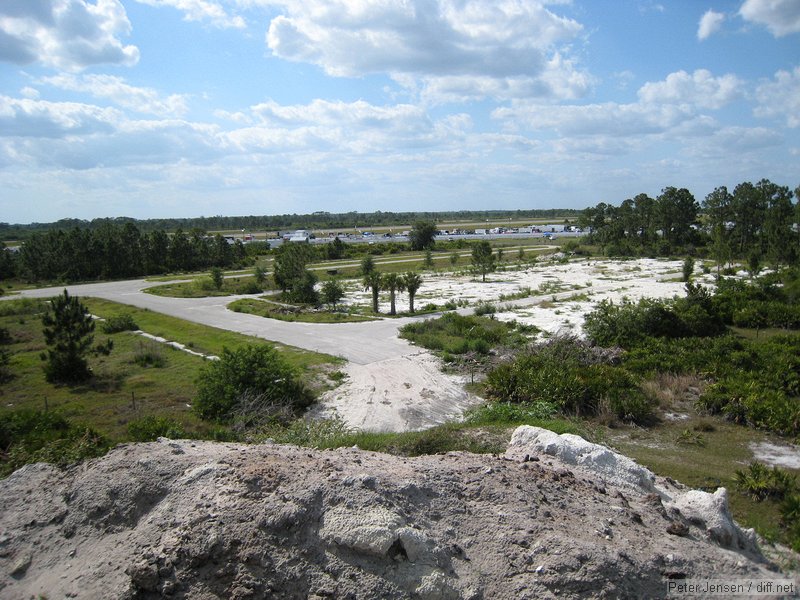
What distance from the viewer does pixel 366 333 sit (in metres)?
28.8

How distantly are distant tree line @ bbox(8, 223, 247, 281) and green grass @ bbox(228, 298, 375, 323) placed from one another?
1447 inches

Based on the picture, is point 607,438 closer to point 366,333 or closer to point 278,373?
point 278,373

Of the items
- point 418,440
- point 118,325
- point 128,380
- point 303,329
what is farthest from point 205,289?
point 418,440

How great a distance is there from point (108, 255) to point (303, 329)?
50.1 meters

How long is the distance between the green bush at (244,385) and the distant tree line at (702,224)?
4819 cm

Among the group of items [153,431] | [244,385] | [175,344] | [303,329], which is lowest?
[175,344]

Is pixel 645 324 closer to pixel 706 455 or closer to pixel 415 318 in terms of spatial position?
pixel 706 455

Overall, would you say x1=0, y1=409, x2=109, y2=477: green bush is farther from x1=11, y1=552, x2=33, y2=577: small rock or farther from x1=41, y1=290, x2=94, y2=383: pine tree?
x1=41, y1=290, x2=94, y2=383: pine tree

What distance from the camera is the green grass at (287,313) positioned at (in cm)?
3322

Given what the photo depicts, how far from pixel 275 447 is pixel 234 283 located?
160 ft

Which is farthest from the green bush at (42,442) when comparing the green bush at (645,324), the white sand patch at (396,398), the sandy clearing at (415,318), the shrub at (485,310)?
the shrub at (485,310)

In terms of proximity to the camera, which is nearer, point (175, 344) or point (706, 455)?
point (706, 455)

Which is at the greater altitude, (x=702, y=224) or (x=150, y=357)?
(x=702, y=224)

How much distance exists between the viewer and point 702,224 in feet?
281
